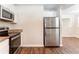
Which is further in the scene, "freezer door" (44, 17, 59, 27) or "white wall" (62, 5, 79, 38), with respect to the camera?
"white wall" (62, 5, 79, 38)

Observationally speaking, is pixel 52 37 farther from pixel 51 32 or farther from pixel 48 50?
pixel 48 50

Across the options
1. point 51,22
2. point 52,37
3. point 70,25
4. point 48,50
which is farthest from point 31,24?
point 70,25

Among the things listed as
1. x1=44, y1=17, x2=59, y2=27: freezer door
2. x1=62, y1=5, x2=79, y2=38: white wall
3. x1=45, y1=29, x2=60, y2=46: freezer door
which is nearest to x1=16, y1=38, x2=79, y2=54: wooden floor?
x1=45, y1=29, x2=60, y2=46: freezer door

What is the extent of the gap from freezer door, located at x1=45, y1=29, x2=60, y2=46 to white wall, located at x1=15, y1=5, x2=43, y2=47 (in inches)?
11.6

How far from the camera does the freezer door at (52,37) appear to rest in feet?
20.2

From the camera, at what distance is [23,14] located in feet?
20.2

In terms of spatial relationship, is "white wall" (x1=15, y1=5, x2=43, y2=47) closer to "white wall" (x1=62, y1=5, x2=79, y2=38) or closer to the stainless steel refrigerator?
the stainless steel refrigerator

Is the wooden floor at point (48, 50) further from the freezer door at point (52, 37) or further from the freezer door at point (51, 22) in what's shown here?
the freezer door at point (51, 22)

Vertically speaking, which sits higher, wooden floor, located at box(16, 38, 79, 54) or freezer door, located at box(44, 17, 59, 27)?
freezer door, located at box(44, 17, 59, 27)

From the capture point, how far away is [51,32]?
243 inches

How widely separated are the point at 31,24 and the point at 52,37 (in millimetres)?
1218

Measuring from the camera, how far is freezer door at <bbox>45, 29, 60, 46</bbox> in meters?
6.16
